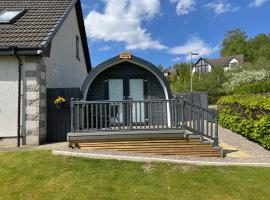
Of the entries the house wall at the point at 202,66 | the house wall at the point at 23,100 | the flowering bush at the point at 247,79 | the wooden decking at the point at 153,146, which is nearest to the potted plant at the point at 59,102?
the house wall at the point at 23,100

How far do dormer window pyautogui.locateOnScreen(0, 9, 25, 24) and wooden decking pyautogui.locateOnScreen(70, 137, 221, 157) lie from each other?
6.47m

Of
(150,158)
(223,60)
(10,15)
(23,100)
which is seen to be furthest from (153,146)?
(223,60)

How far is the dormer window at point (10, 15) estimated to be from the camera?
1209cm

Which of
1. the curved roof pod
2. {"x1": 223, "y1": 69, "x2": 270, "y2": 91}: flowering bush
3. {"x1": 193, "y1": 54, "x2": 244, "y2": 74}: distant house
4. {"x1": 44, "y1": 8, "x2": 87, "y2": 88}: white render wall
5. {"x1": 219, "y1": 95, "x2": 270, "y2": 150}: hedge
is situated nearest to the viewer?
{"x1": 219, "y1": 95, "x2": 270, "y2": 150}: hedge

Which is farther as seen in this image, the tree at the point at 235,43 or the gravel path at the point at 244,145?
the tree at the point at 235,43

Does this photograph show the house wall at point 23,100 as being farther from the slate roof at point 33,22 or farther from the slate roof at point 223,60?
the slate roof at point 223,60

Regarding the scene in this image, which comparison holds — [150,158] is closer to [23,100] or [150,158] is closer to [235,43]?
[23,100]

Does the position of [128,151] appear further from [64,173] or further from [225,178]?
[225,178]

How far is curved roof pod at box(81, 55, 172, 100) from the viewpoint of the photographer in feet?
38.8

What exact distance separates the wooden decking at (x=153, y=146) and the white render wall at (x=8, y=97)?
2823mm

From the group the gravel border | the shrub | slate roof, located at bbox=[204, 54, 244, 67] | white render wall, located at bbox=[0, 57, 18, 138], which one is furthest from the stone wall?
slate roof, located at bbox=[204, 54, 244, 67]

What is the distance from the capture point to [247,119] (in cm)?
1242

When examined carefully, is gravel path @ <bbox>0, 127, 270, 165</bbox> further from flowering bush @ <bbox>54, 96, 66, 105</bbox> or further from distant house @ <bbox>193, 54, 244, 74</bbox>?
distant house @ <bbox>193, 54, 244, 74</bbox>

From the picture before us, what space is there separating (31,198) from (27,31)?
289 inches
